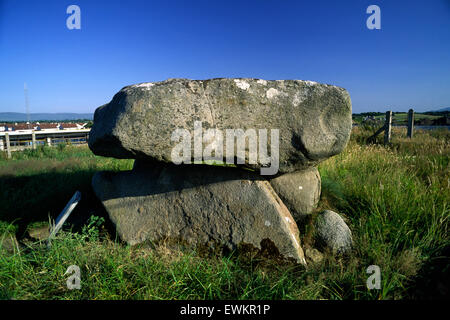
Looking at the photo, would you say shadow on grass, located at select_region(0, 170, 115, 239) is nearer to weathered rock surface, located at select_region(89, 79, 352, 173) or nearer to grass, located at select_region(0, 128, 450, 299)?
grass, located at select_region(0, 128, 450, 299)

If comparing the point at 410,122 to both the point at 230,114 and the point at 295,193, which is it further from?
the point at 230,114

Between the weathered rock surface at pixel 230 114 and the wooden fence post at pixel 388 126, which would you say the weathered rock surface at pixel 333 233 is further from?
the wooden fence post at pixel 388 126

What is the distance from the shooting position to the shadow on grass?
3.26 metres

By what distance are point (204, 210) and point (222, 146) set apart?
79 centimetres

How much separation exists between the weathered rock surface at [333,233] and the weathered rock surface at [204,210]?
298 mm

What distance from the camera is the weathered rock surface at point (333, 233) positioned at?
2535 millimetres

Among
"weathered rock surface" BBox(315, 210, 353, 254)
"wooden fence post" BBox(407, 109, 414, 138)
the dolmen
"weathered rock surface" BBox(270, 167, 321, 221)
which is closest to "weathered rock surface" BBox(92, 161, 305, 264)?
the dolmen

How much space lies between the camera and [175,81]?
2.47m

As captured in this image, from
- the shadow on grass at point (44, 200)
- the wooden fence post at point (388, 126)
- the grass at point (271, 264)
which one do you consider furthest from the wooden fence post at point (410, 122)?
the shadow on grass at point (44, 200)

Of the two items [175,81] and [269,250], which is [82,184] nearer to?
[175,81]

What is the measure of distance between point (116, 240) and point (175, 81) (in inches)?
74.1

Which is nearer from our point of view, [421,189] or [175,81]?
[175,81]
